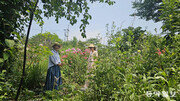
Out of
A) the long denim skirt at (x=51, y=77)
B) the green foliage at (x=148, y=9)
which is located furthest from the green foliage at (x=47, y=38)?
the green foliage at (x=148, y=9)

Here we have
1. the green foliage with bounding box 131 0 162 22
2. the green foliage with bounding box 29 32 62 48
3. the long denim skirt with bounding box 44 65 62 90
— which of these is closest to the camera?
the green foliage with bounding box 29 32 62 48

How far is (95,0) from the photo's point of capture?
226 centimetres

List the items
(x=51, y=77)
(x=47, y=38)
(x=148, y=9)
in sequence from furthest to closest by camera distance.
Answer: (x=148, y=9) → (x=51, y=77) → (x=47, y=38)

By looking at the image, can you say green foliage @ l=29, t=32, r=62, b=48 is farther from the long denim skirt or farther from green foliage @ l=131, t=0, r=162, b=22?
green foliage @ l=131, t=0, r=162, b=22

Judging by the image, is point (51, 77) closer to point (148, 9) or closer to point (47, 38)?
point (47, 38)

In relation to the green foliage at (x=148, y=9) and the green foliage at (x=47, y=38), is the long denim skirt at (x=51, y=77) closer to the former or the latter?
the green foliage at (x=47, y=38)

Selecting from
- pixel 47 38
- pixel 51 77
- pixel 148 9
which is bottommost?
pixel 51 77

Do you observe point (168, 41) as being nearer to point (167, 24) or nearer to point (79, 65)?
point (167, 24)

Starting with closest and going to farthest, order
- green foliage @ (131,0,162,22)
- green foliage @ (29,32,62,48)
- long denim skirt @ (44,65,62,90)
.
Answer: green foliage @ (29,32,62,48), long denim skirt @ (44,65,62,90), green foliage @ (131,0,162,22)


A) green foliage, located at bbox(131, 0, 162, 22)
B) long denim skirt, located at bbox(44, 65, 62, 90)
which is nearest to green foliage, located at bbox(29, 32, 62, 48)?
long denim skirt, located at bbox(44, 65, 62, 90)

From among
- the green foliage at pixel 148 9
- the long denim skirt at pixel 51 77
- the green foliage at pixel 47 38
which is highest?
the green foliage at pixel 148 9

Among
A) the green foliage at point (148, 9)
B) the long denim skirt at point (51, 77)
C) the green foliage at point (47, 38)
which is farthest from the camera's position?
the green foliage at point (148, 9)

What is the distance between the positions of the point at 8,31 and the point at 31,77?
5.60 ft

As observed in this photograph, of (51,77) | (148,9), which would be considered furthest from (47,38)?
(148,9)
